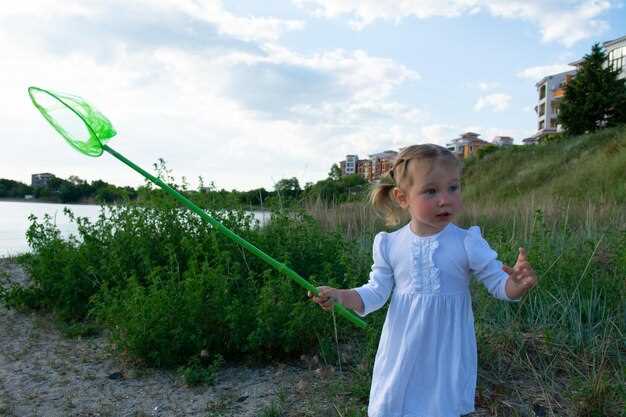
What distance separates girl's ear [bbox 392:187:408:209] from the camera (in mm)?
2307

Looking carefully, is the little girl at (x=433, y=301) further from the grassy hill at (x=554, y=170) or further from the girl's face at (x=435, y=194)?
the grassy hill at (x=554, y=170)

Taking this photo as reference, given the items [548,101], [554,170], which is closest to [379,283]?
[554,170]

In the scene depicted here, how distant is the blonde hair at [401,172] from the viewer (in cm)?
218

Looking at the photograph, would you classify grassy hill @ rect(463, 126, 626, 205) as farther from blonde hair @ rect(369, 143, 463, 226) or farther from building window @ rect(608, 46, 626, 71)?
building window @ rect(608, 46, 626, 71)

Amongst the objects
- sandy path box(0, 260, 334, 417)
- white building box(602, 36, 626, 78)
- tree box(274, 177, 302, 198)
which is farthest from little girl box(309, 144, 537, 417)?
white building box(602, 36, 626, 78)

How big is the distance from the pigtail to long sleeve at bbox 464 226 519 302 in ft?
1.28

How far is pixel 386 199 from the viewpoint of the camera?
2.51m

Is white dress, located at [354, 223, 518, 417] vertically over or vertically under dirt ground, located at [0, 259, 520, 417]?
over

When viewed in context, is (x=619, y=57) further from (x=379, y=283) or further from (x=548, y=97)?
(x=379, y=283)

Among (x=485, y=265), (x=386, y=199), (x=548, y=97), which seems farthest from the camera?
(x=548, y=97)

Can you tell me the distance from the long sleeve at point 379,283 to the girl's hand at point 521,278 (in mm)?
487

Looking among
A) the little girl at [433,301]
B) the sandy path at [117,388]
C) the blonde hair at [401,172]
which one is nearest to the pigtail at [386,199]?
the blonde hair at [401,172]

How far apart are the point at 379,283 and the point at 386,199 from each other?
0.40 meters

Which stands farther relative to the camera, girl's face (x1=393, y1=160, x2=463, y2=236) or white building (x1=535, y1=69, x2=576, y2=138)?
white building (x1=535, y1=69, x2=576, y2=138)
